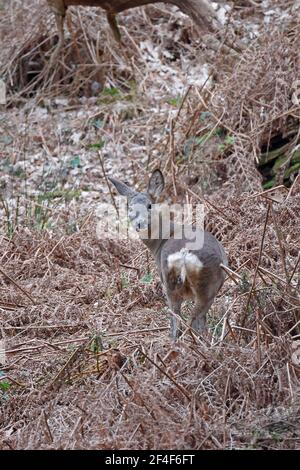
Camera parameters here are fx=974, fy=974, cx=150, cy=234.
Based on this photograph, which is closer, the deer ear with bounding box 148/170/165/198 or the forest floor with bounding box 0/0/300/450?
the forest floor with bounding box 0/0/300/450

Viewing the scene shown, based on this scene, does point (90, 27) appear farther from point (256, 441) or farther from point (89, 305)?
point (256, 441)

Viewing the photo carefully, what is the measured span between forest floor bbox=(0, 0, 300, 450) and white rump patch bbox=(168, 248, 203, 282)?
242 millimetres

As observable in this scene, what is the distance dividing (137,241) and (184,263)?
10.2ft

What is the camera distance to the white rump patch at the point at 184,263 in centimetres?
561

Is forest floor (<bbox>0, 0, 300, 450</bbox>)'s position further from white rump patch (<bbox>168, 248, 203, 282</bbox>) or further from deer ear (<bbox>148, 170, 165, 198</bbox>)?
deer ear (<bbox>148, 170, 165, 198</bbox>)

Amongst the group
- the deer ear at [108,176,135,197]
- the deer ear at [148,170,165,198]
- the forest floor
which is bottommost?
the forest floor

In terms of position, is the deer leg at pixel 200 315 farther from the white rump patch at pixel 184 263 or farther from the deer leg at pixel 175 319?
the white rump patch at pixel 184 263

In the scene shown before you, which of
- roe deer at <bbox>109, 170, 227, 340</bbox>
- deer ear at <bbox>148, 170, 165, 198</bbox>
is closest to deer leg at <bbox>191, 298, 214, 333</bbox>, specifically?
roe deer at <bbox>109, 170, 227, 340</bbox>

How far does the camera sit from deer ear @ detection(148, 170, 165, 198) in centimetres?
659

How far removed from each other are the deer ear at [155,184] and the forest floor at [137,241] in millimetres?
790

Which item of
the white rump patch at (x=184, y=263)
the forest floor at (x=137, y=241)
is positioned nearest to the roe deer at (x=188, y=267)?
the white rump patch at (x=184, y=263)

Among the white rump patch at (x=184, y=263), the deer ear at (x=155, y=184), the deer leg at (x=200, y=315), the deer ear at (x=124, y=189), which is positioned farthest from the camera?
the deer ear at (x=124, y=189)

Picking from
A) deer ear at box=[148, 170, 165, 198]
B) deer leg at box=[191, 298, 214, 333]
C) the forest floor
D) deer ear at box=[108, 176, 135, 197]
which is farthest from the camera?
deer ear at box=[108, 176, 135, 197]

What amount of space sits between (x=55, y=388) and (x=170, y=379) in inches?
39.5
